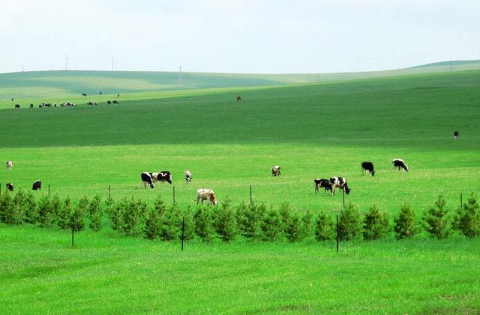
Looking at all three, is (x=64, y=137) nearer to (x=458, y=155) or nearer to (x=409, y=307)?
(x=458, y=155)

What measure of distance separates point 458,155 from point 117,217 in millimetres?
33560

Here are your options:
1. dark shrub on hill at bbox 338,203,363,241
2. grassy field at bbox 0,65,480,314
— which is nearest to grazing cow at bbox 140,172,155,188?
grassy field at bbox 0,65,480,314

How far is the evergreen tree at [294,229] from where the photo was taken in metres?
28.5

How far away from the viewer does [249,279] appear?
2081 cm

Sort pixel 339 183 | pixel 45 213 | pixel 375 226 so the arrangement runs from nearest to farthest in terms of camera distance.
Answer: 1. pixel 375 226
2. pixel 45 213
3. pixel 339 183

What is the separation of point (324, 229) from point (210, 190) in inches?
455

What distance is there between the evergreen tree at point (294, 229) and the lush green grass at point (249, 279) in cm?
41

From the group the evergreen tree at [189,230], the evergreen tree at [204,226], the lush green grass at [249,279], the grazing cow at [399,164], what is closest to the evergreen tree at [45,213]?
the lush green grass at [249,279]

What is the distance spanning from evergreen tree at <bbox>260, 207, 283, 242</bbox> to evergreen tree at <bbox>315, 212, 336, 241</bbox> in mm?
1364

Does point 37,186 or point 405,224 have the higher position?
point 37,186

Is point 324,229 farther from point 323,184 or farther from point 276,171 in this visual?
point 276,171

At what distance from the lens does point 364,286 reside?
19.1 metres

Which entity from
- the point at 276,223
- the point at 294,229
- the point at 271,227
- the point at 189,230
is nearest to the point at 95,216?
the point at 189,230

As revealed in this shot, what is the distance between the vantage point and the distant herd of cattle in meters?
38.7
